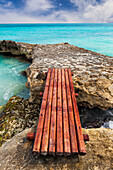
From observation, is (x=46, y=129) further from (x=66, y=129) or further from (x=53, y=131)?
(x=66, y=129)

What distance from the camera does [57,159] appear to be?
1.99 m

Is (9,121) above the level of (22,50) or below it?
below

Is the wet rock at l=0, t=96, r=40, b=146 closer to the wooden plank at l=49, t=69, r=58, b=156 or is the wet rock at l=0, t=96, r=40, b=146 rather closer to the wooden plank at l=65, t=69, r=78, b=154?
the wooden plank at l=49, t=69, r=58, b=156

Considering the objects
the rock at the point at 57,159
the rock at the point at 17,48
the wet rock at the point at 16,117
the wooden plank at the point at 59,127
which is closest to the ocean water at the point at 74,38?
the rock at the point at 17,48

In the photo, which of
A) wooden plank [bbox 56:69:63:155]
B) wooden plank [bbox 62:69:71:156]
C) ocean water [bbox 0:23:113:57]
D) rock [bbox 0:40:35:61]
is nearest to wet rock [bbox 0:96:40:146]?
wooden plank [bbox 56:69:63:155]

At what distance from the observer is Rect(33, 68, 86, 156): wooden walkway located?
6.42 feet

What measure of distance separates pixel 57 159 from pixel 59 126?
0.62 m

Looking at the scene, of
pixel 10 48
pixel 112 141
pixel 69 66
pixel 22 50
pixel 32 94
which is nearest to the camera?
pixel 112 141

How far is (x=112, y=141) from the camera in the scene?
2352 mm

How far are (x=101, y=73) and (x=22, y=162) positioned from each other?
176 inches

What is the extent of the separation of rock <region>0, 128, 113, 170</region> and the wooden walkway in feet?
0.56

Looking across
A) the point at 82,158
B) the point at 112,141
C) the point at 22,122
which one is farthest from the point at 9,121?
the point at 112,141

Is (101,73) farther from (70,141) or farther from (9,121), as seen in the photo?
(9,121)

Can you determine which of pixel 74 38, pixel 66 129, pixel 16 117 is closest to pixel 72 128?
pixel 66 129
